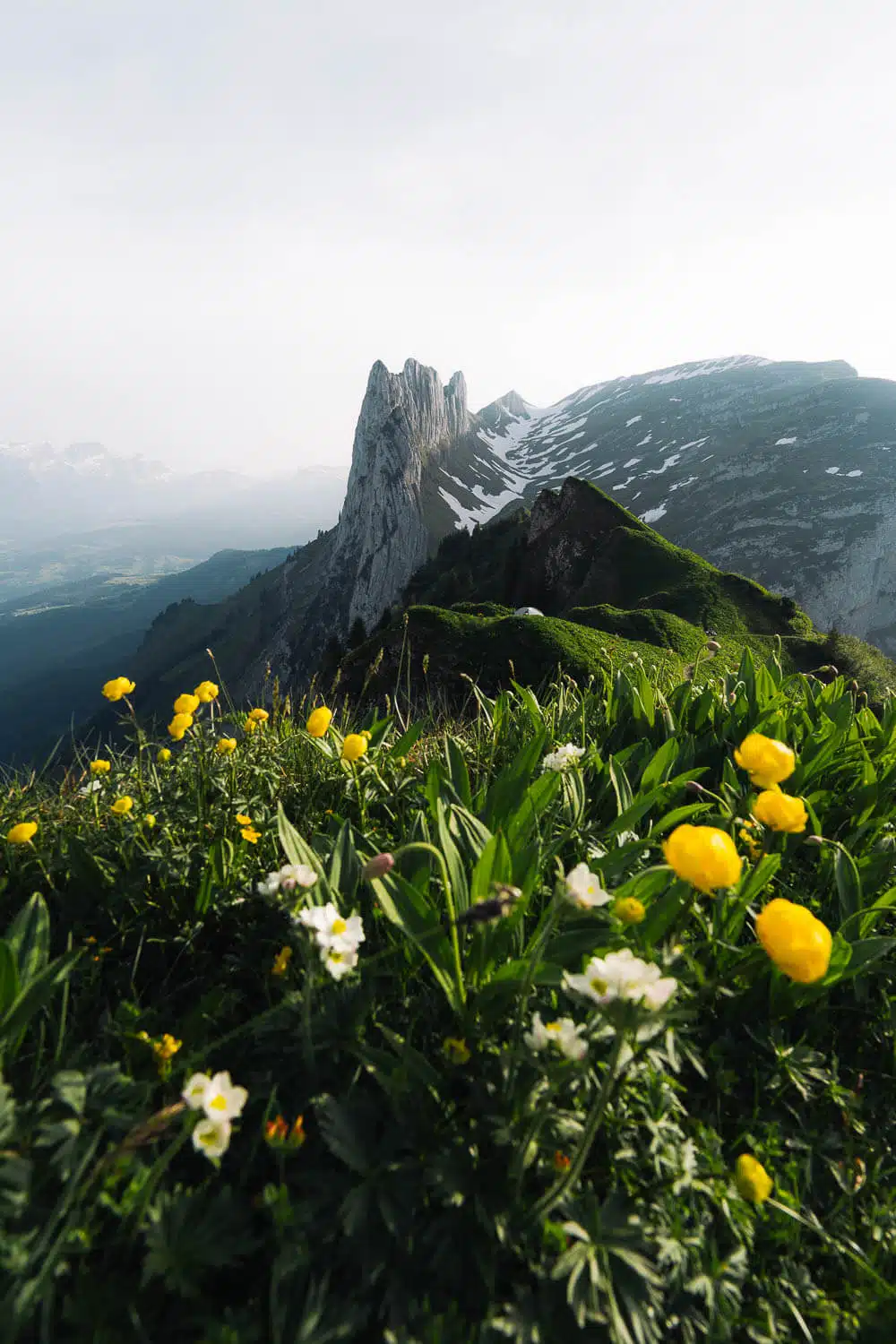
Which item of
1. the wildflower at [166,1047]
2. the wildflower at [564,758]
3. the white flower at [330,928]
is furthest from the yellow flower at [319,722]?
the wildflower at [166,1047]

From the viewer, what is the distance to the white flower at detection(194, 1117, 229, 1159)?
1.05m

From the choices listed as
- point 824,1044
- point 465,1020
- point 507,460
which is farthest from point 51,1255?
point 507,460

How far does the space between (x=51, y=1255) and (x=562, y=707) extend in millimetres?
3124

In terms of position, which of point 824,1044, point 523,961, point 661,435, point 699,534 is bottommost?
point 699,534

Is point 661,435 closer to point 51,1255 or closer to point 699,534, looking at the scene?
point 699,534

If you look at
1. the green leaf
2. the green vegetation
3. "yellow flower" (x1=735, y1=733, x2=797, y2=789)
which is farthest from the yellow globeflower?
"yellow flower" (x1=735, y1=733, x2=797, y2=789)

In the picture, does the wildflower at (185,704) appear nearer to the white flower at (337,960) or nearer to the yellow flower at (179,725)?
Answer: the yellow flower at (179,725)

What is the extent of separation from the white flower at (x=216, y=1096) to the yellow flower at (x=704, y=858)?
98 cm

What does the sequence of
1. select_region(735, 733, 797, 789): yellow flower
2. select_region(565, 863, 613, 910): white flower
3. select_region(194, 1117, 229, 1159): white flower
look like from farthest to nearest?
select_region(735, 733, 797, 789): yellow flower < select_region(565, 863, 613, 910): white flower < select_region(194, 1117, 229, 1159): white flower

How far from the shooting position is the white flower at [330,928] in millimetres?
1331

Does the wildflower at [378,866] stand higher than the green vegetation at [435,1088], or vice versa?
the wildflower at [378,866]

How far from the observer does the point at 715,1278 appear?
46.5 inches

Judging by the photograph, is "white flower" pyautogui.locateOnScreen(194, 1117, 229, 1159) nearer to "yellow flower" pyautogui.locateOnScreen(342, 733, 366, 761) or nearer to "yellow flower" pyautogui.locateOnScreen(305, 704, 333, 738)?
"yellow flower" pyautogui.locateOnScreen(342, 733, 366, 761)

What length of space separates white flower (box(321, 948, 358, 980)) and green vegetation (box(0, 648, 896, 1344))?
1.4 inches
